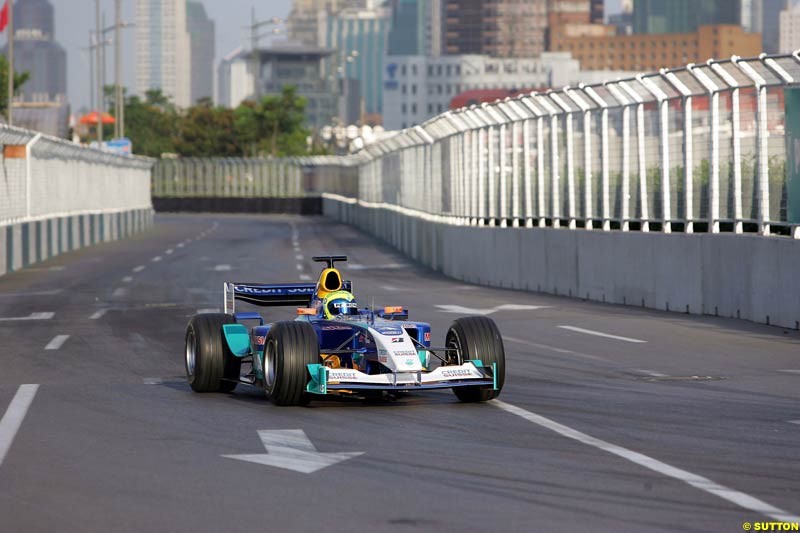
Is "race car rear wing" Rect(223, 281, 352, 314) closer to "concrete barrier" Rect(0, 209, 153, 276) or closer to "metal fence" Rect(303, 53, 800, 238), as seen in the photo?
"metal fence" Rect(303, 53, 800, 238)

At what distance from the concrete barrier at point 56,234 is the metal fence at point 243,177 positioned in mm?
46958

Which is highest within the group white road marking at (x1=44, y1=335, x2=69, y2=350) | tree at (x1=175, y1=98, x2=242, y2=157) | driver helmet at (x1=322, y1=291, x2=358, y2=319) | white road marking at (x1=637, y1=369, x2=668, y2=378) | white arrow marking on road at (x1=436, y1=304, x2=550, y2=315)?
tree at (x1=175, y1=98, x2=242, y2=157)

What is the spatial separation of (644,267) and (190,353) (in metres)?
12.8

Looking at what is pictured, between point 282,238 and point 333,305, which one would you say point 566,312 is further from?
point 282,238

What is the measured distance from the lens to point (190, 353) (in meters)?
14.4

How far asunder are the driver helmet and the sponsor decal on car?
148cm

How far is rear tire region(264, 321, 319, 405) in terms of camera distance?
12.4 meters

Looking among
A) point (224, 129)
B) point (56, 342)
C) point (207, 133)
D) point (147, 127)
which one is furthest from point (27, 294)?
point (147, 127)

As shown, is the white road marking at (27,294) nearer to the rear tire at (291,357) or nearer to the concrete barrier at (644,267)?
the concrete barrier at (644,267)

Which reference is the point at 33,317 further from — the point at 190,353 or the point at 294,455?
the point at 294,455

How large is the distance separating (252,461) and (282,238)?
5105 cm

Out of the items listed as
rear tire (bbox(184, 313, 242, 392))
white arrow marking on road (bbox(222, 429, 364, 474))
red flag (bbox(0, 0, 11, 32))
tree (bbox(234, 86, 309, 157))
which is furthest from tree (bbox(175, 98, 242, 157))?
white arrow marking on road (bbox(222, 429, 364, 474))

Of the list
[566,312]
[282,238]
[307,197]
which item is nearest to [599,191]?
[566,312]

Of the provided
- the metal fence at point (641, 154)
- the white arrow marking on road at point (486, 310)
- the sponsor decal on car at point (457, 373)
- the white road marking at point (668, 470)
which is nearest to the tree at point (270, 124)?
the metal fence at point (641, 154)
